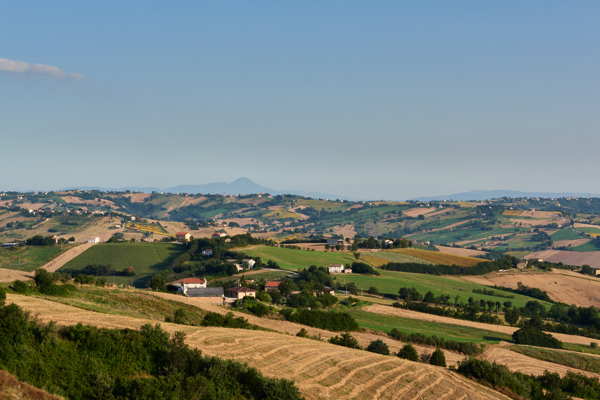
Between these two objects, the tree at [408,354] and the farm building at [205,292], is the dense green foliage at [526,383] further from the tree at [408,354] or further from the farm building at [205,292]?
the farm building at [205,292]

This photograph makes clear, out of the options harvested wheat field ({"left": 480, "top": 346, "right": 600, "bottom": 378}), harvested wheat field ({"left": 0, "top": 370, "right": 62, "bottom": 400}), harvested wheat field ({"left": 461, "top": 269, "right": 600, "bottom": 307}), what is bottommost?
harvested wheat field ({"left": 461, "top": 269, "right": 600, "bottom": 307})

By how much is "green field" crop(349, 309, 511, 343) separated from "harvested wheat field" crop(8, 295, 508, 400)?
39665 millimetres

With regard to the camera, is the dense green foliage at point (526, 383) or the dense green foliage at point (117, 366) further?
the dense green foliage at point (526, 383)

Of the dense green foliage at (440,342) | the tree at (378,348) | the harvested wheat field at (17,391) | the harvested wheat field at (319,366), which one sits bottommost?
the dense green foliage at (440,342)

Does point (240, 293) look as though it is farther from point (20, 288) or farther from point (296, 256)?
point (296, 256)

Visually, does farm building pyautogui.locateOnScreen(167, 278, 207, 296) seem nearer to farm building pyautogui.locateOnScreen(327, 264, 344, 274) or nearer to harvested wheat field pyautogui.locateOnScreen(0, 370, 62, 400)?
farm building pyautogui.locateOnScreen(327, 264, 344, 274)

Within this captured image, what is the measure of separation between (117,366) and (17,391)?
8085 millimetres

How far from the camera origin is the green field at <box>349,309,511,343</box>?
95.2 m

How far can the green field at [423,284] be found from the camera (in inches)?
5551

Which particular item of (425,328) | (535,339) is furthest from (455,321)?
(535,339)

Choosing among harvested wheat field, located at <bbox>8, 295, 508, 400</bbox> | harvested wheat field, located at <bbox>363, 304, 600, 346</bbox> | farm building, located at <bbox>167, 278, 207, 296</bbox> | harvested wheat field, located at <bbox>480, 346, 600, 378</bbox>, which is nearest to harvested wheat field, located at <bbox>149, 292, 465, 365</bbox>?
harvested wheat field, located at <bbox>480, 346, 600, 378</bbox>

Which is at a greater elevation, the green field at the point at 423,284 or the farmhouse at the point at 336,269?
the farmhouse at the point at 336,269

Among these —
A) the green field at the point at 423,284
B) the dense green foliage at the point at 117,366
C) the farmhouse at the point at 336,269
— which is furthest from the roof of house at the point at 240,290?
the dense green foliage at the point at 117,366

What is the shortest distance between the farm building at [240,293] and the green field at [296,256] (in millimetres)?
45360
